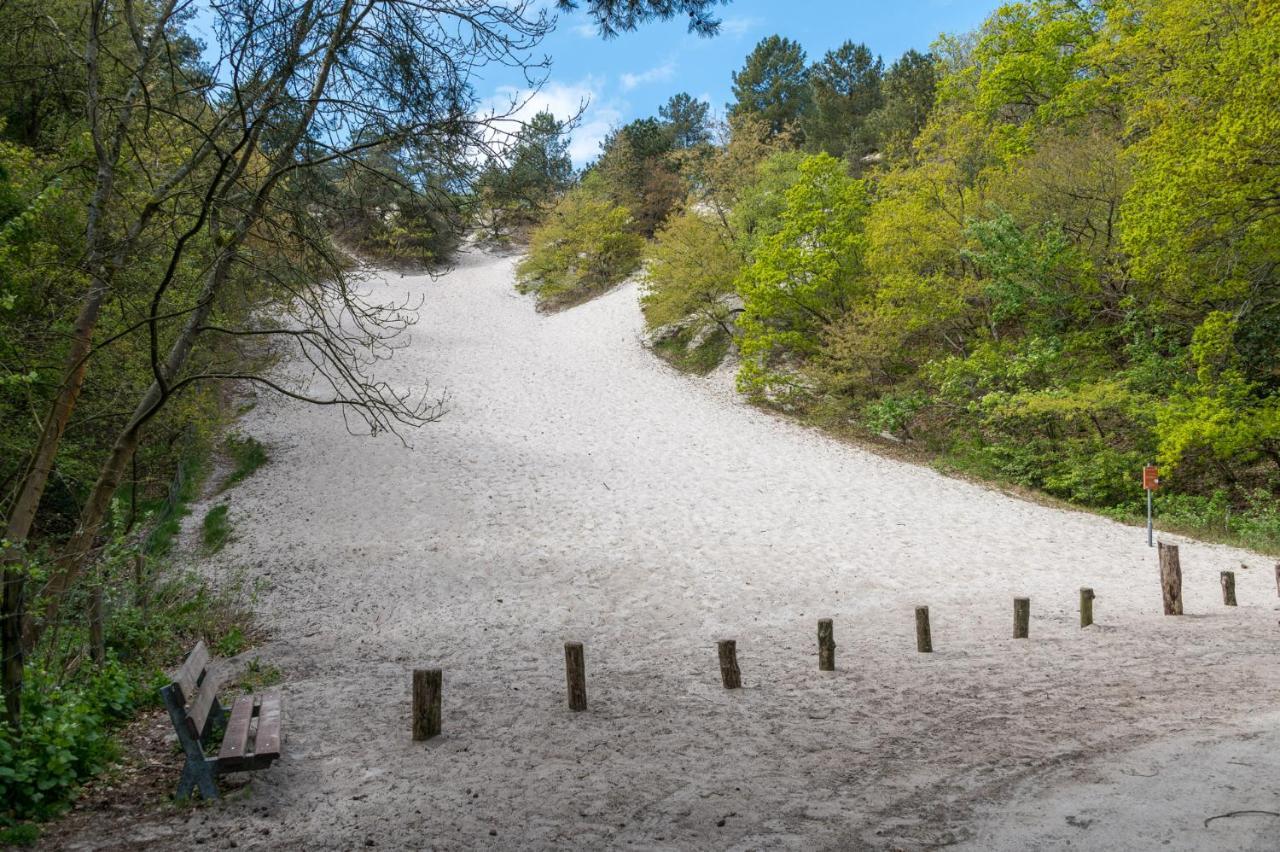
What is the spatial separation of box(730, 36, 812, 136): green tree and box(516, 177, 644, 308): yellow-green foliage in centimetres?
1152

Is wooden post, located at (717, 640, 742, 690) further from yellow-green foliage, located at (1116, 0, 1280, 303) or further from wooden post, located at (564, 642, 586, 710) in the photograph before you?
yellow-green foliage, located at (1116, 0, 1280, 303)

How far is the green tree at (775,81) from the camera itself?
141 ft

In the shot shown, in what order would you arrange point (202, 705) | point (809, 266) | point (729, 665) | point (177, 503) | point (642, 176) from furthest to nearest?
point (642, 176) < point (809, 266) < point (177, 503) < point (729, 665) < point (202, 705)

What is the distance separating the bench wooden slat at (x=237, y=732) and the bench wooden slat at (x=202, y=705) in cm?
15

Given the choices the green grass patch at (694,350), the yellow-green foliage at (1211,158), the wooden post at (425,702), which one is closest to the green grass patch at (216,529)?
the wooden post at (425,702)

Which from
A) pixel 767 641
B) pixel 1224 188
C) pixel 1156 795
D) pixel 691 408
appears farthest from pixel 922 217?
pixel 1156 795

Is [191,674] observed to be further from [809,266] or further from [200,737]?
[809,266]

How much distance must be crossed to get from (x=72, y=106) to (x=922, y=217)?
16.1 meters

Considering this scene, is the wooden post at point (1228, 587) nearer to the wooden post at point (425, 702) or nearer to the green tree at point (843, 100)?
the wooden post at point (425, 702)

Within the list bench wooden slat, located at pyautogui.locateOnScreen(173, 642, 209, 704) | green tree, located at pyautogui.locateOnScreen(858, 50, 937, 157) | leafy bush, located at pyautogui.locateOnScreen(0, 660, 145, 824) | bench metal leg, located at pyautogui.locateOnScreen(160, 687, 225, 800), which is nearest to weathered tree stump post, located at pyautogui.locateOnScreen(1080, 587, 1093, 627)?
bench metal leg, located at pyautogui.locateOnScreen(160, 687, 225, 800)

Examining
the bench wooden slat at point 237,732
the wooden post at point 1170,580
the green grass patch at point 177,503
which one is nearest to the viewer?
the bench wooden slat at point 237,732

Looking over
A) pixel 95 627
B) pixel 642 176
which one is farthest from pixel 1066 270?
pixel 642 176

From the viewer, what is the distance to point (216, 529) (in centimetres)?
1335

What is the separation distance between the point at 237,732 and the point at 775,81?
150ft
